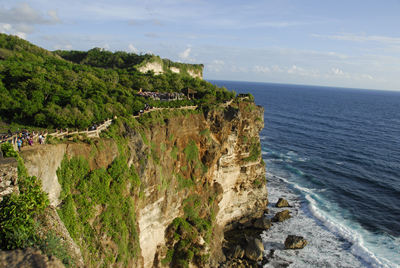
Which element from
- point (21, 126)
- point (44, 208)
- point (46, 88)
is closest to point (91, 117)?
point (21, 126)

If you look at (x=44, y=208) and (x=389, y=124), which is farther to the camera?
(x=389, y=124)

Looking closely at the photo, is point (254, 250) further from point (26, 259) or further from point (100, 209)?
point (26, 259)

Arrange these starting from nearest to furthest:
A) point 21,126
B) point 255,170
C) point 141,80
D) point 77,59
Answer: point 21,126 < point 255,170 < point 141,80 < point 77,59

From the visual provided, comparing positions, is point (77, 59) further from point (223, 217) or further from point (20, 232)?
point (20, 232)

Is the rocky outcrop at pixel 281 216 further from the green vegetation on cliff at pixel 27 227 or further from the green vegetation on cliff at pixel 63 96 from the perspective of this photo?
the green vegetation on cliff at pixel 27 227

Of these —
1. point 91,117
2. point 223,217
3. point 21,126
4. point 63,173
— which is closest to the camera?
point 63,173

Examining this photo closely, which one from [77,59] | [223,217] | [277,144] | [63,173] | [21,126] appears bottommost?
[223,217]

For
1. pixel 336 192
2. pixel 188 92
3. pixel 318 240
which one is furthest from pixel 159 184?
pixel 336 192
